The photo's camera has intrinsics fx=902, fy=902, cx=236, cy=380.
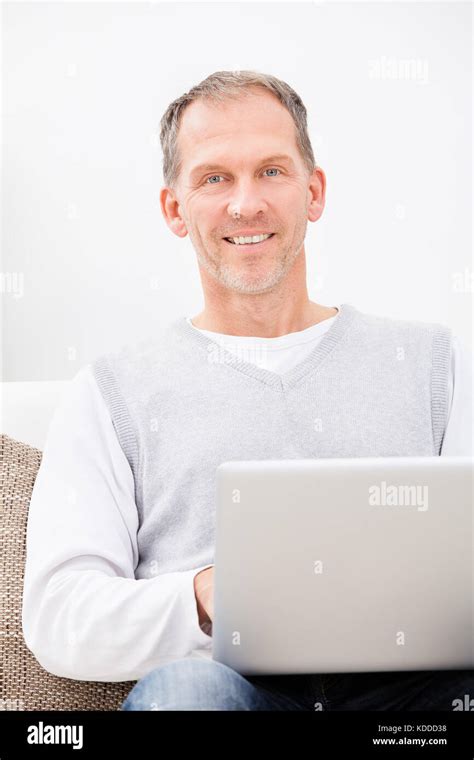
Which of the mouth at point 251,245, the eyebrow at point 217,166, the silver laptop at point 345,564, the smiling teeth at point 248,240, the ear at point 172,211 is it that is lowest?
the silver laptop at point 345,564

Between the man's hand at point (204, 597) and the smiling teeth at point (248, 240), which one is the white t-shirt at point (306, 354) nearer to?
the smiling teeth at point (248, 240)

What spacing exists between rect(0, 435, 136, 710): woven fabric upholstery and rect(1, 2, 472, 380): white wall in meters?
1.17

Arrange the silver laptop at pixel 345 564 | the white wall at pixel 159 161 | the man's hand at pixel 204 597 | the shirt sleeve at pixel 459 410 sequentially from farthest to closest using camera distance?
the white wall at pixel 159 161 → the shirt sleeve at pixel 459 410 → the man's hand at pixel 204 597 → the silver laptop at pixel 345 564

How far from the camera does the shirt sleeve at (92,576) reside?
4.33 ft

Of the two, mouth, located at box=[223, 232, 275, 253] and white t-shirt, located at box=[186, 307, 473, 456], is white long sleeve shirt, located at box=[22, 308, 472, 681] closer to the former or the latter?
white t-shirt, located at box=[186, 307, 473, 456]

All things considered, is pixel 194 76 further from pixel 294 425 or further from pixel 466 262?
pixel 294 425

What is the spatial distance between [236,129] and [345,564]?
103 cm

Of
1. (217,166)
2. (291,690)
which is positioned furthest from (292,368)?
(291,690)

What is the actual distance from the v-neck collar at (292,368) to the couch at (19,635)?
0.37 metres

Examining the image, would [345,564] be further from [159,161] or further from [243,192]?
[159,161]

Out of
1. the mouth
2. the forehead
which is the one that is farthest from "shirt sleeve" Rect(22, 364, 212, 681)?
the forehead

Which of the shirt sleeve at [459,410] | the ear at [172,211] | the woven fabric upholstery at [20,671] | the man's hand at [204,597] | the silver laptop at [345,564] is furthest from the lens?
the ear at [172,211]

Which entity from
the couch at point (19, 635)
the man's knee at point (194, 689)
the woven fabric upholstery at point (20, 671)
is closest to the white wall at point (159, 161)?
the couch at point (19, 635)

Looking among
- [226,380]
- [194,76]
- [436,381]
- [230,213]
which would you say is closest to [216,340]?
[226,380]
